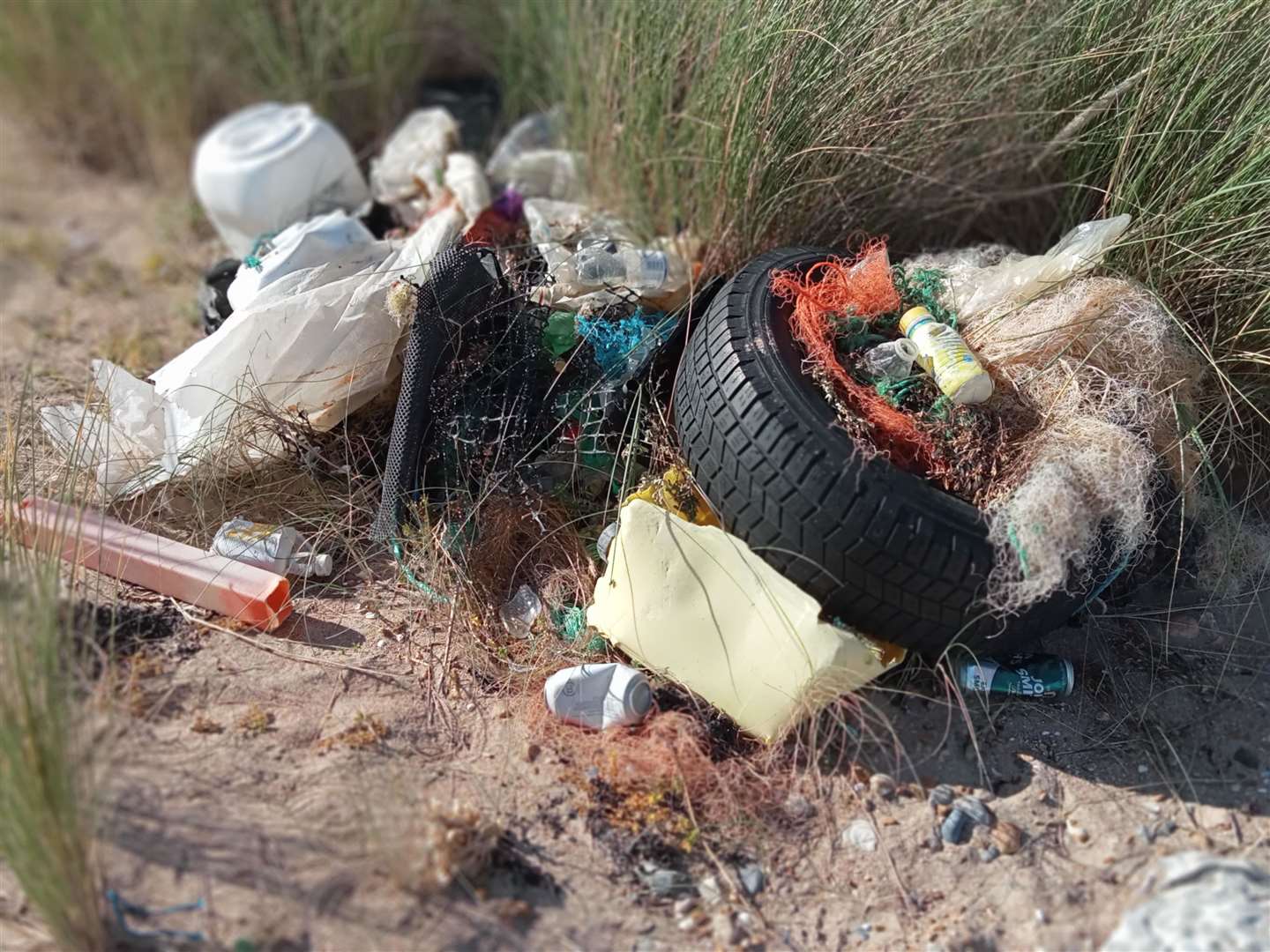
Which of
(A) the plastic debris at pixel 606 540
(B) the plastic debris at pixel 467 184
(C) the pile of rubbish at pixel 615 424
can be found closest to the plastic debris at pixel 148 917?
(C) the pile of rubbish at pixel 615 424

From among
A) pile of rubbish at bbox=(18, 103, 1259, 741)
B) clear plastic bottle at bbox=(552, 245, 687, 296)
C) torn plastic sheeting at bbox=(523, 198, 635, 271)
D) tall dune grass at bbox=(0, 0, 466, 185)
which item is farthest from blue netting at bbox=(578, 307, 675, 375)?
tall dune grass at bbox=(0, 0, 466, 185)

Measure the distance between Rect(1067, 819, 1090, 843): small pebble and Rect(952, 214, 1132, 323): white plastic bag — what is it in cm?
115

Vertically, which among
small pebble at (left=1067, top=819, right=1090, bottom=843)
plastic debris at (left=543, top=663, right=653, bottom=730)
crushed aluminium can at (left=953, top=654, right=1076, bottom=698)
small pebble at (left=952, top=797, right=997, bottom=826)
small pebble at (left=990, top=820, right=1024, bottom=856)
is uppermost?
plastic debris at (left=543, top=663, right=653, bottom=730)

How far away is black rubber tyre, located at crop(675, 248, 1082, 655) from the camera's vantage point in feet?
6.52

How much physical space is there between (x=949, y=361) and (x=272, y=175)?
2.35 m

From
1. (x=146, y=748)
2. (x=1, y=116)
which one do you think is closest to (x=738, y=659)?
(x=146, y=748)

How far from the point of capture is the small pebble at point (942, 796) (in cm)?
202

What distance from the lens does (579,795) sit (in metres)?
2.00

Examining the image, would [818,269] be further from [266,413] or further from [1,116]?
[1,116]

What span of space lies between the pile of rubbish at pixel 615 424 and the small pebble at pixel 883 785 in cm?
20

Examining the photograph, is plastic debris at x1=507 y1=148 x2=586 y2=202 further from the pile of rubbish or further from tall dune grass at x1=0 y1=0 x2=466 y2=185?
tall dune grass at x1=0 y1=0 x2=466 y2=185

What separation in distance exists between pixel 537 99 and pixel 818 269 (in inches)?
67.8

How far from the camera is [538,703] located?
2188 mm

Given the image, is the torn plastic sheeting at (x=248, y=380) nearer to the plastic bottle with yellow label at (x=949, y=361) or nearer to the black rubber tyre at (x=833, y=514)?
the black rubber tyre at (x=833, y=514)
